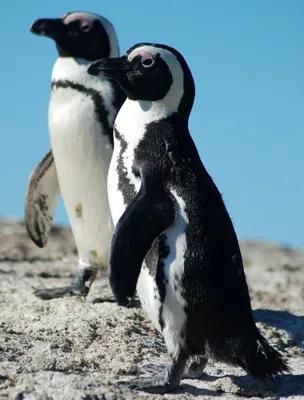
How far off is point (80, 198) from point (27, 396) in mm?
2338

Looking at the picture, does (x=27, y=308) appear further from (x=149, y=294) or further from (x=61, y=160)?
(x=149, y=294)

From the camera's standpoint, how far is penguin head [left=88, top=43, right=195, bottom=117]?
3.97 metres

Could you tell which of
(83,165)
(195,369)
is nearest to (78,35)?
(83,165)

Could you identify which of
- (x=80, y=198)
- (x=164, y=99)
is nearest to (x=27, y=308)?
(x=80, y=198)

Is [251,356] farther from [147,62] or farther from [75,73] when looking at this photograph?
[75,73]

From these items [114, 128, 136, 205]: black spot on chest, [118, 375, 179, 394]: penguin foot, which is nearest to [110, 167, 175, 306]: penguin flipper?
[114, 128, 136, 205]: black spot on chest

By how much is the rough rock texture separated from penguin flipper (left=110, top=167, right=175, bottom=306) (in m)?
0.41

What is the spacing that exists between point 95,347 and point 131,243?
3.22 ft

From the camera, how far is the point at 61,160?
5.60 m

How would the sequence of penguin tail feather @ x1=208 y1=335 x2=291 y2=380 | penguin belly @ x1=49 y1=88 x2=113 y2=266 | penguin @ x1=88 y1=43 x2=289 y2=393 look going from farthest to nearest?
penguin belly @ x1=49 y1=88 x2=113 y2=266, penguin tail feather @ x1=208 y1=335 x2=291 y2=380, penguin @ x1=88 y1=43 x2=289 y2=393

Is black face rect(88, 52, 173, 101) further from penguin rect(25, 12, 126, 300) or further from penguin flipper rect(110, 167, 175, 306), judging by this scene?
penguin rect(25, 12, 126, 300)

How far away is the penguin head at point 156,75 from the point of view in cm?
397

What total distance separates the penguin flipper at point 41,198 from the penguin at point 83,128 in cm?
26

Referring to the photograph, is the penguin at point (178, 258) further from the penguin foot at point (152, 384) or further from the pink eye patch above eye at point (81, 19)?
the pink eye patch above eye at point (81, 19)
